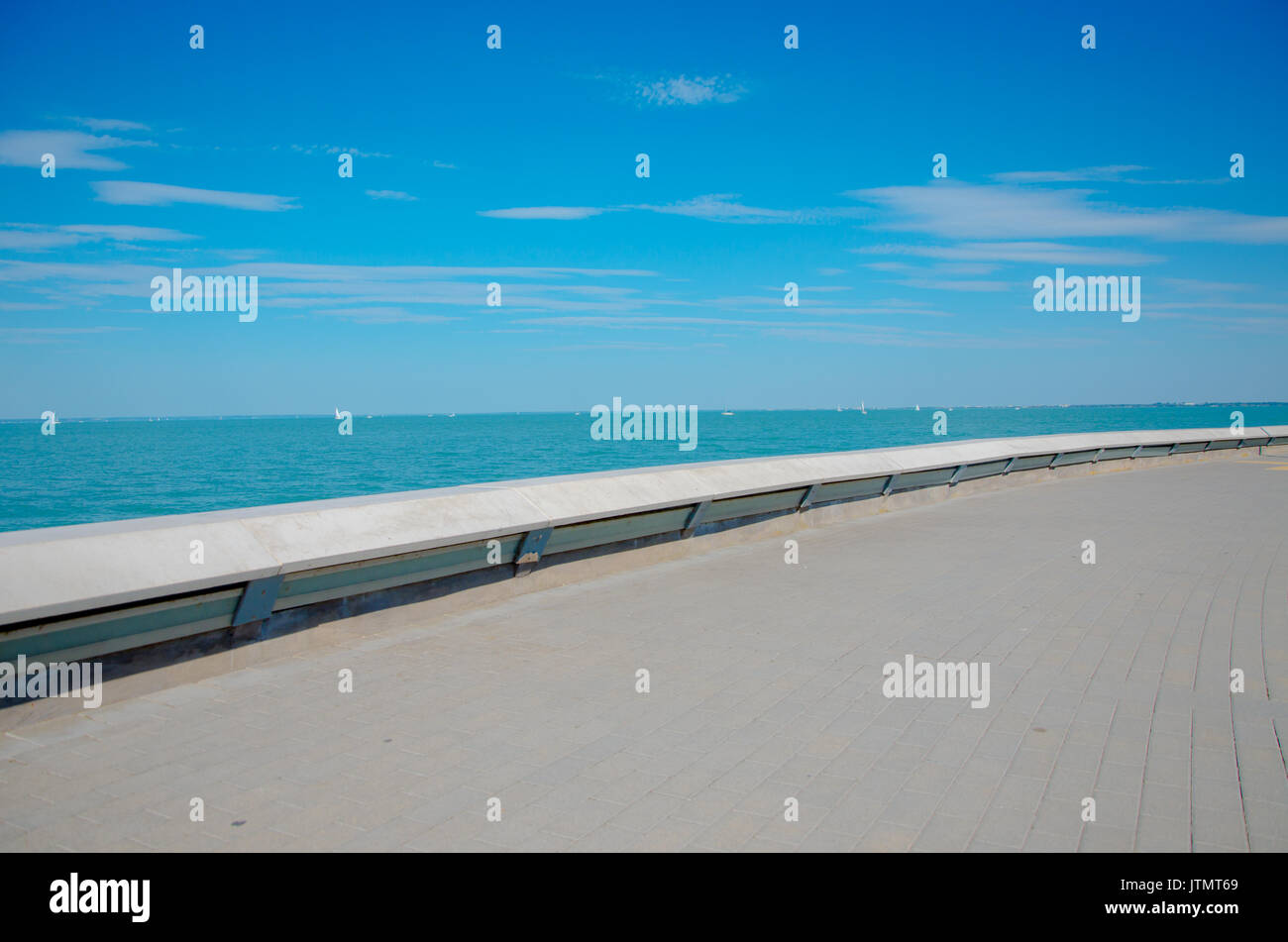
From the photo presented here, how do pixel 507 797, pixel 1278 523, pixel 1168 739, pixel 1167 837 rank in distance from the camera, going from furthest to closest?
pixel 1278 523 < pixel 1168 739 < pixel 507 797 < pixel 1167 837

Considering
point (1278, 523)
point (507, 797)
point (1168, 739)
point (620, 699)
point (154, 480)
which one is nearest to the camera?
point (507, 797)

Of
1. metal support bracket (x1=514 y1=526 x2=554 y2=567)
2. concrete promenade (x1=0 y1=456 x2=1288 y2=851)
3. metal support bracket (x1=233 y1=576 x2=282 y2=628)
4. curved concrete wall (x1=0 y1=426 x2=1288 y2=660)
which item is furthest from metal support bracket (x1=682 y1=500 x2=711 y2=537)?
metal support bracket (x1=233 y1=576 x2=282 y2=628)

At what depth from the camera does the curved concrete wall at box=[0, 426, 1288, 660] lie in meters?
5.09

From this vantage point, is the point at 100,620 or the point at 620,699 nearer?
the point at 100,620

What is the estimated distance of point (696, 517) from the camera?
34.8 ft

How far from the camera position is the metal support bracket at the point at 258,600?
237 inches

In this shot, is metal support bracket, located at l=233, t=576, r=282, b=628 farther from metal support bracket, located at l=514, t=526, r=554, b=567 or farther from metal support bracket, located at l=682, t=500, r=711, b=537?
metal support bracket, located at l=682, t=500, r=711, b=537

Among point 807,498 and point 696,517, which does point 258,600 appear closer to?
point 696,517

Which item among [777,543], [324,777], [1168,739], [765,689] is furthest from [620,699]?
[777,543]

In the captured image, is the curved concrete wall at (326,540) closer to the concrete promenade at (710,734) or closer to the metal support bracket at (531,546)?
the metal support bracket at (531,546)

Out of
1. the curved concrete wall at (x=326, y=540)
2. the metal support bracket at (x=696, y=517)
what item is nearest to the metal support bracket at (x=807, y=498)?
the curved concrete wall at (x=326, y=540)

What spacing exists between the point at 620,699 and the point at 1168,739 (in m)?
3.16
